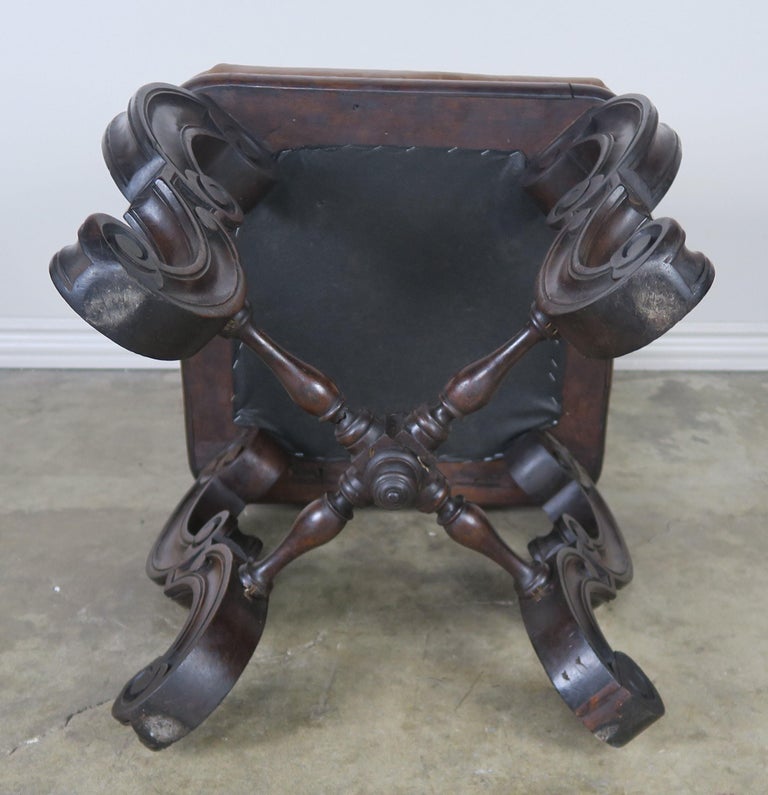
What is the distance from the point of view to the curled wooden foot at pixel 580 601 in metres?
1.56

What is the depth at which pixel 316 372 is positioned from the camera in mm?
1712

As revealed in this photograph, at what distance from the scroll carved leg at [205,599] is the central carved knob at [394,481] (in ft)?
0.83

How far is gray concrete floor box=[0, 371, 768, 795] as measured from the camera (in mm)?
1556

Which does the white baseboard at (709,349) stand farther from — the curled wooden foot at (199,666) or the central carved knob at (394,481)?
the curled wooden foot at (199,666)

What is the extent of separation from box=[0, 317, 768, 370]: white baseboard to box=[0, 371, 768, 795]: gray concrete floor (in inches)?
13.3

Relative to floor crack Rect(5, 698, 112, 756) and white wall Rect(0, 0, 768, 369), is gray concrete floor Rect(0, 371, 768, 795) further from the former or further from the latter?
white wall Rect(0, 0, 768, 369)

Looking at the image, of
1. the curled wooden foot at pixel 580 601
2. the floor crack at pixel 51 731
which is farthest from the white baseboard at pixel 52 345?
the floor crack at pixel 51 731

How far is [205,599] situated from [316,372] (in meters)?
0.38

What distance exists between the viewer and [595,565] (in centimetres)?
183

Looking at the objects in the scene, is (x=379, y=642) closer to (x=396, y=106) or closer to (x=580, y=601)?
(x=580, y=601)

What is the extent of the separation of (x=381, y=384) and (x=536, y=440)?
0.31 m

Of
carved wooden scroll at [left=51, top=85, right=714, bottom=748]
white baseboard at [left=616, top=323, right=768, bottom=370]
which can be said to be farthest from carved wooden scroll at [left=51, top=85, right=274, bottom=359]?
white baseboard at [left=616, top=323, right=768, bottom=370]

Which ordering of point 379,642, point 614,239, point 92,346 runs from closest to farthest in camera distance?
point 614,239 < point 379,642 < point 92,346

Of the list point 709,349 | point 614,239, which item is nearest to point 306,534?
point 614,239
